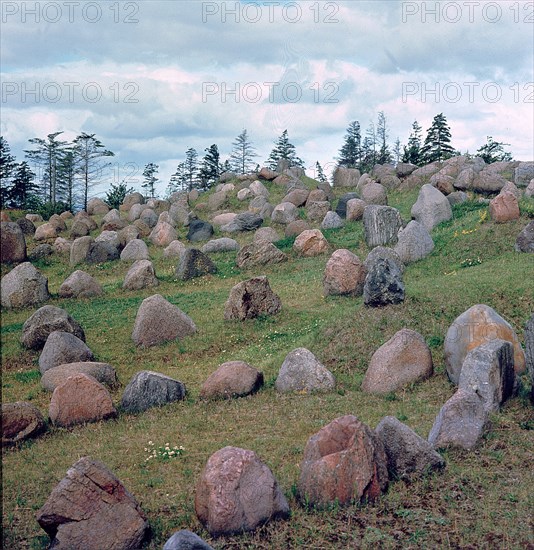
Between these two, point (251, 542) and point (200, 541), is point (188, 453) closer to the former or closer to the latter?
point (251, 542)

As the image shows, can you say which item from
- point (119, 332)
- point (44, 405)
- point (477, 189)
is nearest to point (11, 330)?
point (119, 332)

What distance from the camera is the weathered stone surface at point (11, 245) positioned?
98.8 ft

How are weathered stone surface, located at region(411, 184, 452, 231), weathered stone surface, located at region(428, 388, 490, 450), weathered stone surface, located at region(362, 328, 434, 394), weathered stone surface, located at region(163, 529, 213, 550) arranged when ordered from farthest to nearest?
weathered stone surface, located at region(411, 184, 452, 231)
weathered stone surface, located at region(362, 328, 434, 394)
weathered stone surface, located at region(428, 388, 490, 450)
weathered stone surface, located at region(163, 529, 213, 550)

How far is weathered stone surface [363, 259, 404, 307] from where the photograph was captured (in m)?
17.1

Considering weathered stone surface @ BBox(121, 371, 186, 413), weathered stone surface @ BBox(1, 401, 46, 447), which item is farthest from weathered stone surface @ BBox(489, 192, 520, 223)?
weathered stone surface @ BBox(1, 401, 46, 447)

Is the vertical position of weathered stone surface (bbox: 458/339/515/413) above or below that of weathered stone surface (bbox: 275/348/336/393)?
above

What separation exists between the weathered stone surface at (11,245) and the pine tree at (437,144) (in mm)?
28019

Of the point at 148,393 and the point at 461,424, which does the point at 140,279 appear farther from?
the point at 461,424

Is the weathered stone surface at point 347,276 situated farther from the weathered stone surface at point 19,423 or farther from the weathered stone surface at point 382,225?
the weathered stone surface at point 19,423

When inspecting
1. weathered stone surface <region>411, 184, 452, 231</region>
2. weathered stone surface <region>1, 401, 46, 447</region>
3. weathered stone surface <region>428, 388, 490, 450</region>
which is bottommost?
weathered stone surface <region>1, 401, 46, 447</region>

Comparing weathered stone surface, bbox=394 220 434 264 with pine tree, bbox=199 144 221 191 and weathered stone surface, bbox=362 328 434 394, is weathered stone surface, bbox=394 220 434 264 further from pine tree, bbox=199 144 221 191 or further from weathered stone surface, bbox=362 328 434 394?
pine tree, bbox=199 144 221 191

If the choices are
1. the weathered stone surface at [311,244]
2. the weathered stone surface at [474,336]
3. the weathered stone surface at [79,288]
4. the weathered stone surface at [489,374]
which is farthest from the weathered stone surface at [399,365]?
the weathered stone surface at [311,244]

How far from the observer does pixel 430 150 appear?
47.7 meters

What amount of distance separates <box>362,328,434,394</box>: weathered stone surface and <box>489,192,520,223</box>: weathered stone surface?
12.5 metres
